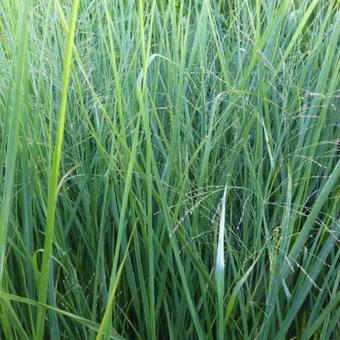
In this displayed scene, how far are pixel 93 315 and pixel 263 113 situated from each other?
0.46 m

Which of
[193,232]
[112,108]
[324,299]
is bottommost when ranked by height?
[324,299]

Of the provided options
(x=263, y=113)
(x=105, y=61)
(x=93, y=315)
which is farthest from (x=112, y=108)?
(x=93, y=315)

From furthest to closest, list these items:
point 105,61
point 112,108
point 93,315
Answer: point 105,61
point 112,108
point 93,315

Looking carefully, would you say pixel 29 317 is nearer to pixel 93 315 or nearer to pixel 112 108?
pixel 93 315

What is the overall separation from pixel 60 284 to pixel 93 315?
5.1 inches

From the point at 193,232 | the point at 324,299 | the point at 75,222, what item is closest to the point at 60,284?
the point at 75,222

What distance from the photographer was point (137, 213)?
2.78ft

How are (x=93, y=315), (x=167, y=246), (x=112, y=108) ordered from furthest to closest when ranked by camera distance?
(x=112, y=108) < (x=167, y=246) < (x=93, y=315)

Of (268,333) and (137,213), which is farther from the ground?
(137,213)

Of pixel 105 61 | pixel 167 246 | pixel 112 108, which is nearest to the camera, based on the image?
pixel 167 246

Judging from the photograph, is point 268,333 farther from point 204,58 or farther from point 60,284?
point 204,58

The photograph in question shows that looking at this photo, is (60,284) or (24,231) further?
(60,284)

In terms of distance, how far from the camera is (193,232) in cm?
90

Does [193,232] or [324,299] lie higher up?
[193,232]
